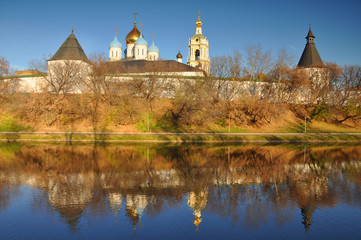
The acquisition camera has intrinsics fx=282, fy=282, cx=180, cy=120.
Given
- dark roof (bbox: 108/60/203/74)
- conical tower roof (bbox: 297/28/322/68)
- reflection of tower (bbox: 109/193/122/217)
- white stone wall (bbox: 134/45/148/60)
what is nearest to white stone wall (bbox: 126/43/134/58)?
white stone wall (bbox: 134/45/148/60)

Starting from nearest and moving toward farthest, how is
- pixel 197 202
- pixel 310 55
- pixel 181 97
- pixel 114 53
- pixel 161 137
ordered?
pixel 197 202
pixel 161 137
pixel 181 97
pixel 310 55
pixel 114 53

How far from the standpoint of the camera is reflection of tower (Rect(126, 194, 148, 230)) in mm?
8836

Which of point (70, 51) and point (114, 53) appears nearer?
point (70, 51)

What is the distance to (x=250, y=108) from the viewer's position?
36.3m

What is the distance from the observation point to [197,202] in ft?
33.6

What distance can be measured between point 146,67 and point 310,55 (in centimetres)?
2783

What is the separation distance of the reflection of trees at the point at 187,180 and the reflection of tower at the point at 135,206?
31 millimetres

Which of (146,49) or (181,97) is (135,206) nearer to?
(181,97)

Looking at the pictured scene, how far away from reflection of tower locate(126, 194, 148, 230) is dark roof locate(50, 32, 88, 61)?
1268 inches

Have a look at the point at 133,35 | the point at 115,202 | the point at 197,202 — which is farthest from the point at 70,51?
the point at 197,202

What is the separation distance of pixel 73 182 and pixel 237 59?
3540cm

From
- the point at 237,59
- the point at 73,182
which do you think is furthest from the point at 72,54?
the point at 73,182

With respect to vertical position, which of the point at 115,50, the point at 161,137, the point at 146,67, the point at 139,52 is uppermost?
the point at 115,50

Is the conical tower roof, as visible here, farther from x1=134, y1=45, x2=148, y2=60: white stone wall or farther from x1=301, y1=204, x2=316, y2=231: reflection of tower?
x1=301, y1=204, x2=316, y2=231: reflection of tower
